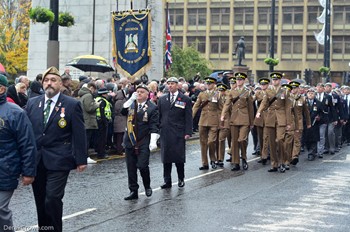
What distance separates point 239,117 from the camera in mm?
15867

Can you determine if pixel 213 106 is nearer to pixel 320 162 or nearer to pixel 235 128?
pixel 235 128

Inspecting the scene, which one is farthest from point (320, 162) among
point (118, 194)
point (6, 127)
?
point (6, 127)

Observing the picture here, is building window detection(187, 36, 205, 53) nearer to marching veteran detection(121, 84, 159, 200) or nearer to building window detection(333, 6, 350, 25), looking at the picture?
building window detection(333, 6, 350, 25)

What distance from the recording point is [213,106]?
634 inches

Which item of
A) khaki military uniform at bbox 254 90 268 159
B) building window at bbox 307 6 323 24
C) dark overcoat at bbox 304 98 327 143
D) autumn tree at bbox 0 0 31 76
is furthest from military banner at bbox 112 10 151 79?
building window at bbox 307 6 323 24

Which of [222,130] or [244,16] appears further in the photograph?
[244,16]

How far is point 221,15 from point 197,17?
117 inches

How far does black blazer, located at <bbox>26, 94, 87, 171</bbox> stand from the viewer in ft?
25.2

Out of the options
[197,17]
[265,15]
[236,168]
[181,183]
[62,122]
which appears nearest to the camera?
[62,122]

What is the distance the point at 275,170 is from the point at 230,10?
68881 mm

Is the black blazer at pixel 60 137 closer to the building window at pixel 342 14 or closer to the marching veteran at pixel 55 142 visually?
the marching veteran at pixel 55 142

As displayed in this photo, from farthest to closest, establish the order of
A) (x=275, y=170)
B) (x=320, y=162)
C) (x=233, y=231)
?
1. (x=320, y=162)
2. (x=275, y=170)
3. (x=233, y=231)

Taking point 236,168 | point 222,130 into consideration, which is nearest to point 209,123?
point 222,130

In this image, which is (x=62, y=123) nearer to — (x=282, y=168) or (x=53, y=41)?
(x=282, y=168)
